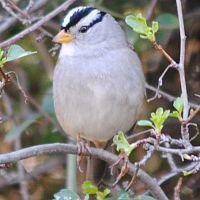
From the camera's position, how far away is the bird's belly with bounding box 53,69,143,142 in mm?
2699

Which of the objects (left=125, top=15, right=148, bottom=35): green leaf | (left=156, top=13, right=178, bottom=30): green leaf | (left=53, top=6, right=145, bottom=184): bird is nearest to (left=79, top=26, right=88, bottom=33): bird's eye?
(left=53, top=6, right=145, bottom=184): bird

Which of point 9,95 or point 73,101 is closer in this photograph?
point 73,101

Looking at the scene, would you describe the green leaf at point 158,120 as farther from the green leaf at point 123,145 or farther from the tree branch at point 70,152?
the tree branch at point 70,152

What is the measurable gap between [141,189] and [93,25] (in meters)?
0.84

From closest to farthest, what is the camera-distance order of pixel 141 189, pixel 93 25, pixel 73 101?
pixel 73 101
pixel 93 25
pixel 141 189

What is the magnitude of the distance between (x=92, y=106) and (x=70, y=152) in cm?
55

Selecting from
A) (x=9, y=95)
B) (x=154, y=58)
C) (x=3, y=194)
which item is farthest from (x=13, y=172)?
(x=154, y=58)

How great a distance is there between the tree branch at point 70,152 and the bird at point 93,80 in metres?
0.41

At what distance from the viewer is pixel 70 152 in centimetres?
219

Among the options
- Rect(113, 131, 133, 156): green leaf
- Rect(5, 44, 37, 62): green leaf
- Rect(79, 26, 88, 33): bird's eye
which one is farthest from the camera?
Rect(79, 26, 88, 33): bird's eye

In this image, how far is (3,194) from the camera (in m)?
3.59

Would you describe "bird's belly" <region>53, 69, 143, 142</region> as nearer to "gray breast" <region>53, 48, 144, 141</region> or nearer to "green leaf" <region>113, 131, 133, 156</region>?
"gray breast" <region>53, 48, 144, 141</region>

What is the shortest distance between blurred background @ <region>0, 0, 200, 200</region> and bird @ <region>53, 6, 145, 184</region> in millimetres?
359

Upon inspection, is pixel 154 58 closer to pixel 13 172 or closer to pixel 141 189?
pixel 141 189
